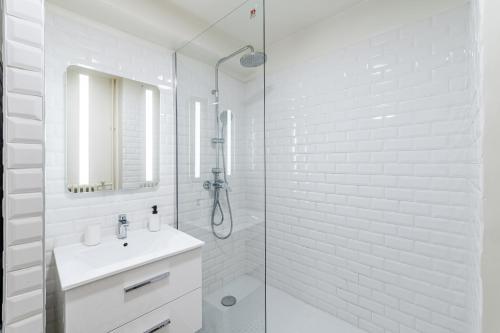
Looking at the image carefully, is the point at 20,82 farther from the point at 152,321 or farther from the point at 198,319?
the point at 198,319

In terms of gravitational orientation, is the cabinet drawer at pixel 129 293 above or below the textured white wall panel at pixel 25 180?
below

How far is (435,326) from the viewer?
4.58 feet

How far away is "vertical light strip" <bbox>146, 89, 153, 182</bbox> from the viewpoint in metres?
1.71

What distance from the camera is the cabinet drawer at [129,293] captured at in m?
0.97

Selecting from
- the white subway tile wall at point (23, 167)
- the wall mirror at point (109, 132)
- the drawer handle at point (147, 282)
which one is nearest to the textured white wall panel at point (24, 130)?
the white subway tile wall at point (23, 167)

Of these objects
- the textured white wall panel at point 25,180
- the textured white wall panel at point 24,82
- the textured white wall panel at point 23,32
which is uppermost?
the textured white wall panel at point 23,32

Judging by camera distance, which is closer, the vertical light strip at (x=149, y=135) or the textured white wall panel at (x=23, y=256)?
the textured white wall panel at (x=23, y=256)

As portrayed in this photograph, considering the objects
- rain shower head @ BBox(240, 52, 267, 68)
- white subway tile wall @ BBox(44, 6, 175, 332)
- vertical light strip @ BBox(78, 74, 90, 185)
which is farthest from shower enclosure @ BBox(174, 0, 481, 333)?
vertical light strip @ BBox(78, 74, 90, 185)

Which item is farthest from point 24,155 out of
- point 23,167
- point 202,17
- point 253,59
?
point 202,17

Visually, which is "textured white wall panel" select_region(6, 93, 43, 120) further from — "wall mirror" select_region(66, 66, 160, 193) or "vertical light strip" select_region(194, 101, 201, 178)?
"vertical light strip" select_region(194, 101, 201, 178)

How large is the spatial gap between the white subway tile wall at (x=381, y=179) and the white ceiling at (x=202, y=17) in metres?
0.36

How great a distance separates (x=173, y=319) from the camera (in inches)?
49.4

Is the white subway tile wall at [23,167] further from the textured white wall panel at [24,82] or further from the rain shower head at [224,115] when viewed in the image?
the rain shower head at [224,115]

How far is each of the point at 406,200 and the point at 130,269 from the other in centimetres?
173
